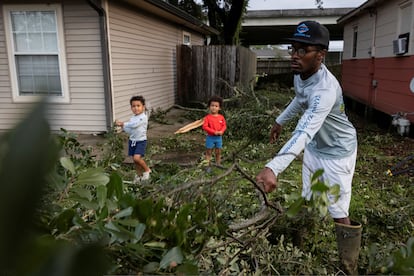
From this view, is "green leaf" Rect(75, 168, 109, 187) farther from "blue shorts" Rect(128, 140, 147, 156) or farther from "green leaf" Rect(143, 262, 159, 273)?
"blue shorts" Rect(128, 140, 147, 156)

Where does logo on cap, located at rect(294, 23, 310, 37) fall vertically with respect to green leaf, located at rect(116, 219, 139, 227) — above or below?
above

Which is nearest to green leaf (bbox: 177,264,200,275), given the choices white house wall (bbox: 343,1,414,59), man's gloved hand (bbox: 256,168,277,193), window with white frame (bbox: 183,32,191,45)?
man's gloved hand (bbox: 256,168,277,193)

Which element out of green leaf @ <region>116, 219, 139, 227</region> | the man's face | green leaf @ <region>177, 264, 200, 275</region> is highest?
the man's face

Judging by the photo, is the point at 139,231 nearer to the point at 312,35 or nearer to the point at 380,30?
the point at 312,35

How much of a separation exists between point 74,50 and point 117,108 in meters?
1.56

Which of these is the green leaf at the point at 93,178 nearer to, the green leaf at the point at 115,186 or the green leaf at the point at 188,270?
the green leaf at the point at 115,186

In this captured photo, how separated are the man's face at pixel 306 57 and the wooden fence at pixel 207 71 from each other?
9.19 metres

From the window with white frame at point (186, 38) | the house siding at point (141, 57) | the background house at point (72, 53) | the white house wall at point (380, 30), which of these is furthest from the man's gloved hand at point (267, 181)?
the window with white frame at point (186, 38)

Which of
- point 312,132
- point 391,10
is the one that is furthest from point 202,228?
point 391,10

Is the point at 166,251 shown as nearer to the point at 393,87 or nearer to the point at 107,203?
the point at 107,203

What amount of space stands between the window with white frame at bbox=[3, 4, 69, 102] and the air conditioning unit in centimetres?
761

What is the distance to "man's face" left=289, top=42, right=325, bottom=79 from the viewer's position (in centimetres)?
256

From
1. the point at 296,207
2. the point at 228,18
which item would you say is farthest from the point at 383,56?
the point at 296,207

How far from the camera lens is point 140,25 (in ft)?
33.9
